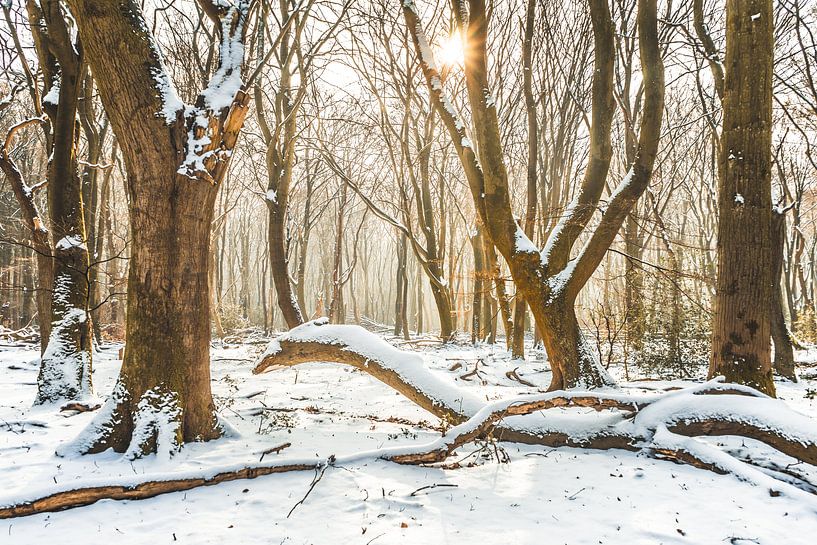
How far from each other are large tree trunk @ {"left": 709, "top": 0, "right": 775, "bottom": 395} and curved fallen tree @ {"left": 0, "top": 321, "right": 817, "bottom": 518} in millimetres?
459

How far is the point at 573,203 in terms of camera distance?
17.1ft

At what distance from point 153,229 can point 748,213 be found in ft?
16.5

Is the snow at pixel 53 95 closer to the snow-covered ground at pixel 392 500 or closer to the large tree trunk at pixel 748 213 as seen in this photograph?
the snow-covered ground at pixel 392 500

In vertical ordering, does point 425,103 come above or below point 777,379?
above

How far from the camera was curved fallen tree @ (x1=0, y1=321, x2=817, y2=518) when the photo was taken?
259cm

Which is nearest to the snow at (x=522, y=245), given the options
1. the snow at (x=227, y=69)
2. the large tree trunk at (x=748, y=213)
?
the large tree trunk at (x=748, y=213)

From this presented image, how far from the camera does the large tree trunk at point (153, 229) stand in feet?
10.9

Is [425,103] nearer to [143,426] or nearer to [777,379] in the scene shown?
[777,379]

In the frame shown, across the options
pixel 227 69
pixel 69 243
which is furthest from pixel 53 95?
pixel 227 69

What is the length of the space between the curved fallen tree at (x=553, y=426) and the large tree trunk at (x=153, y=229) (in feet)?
2.76

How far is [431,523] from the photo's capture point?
2402 millimetres

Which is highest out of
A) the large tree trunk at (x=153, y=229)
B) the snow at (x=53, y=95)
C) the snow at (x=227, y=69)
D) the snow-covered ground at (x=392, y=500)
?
the snow at (x=53, y=95)

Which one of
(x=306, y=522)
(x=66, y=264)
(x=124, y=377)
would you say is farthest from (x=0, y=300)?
(x=306, y=522)

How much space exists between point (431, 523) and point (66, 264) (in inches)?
202
